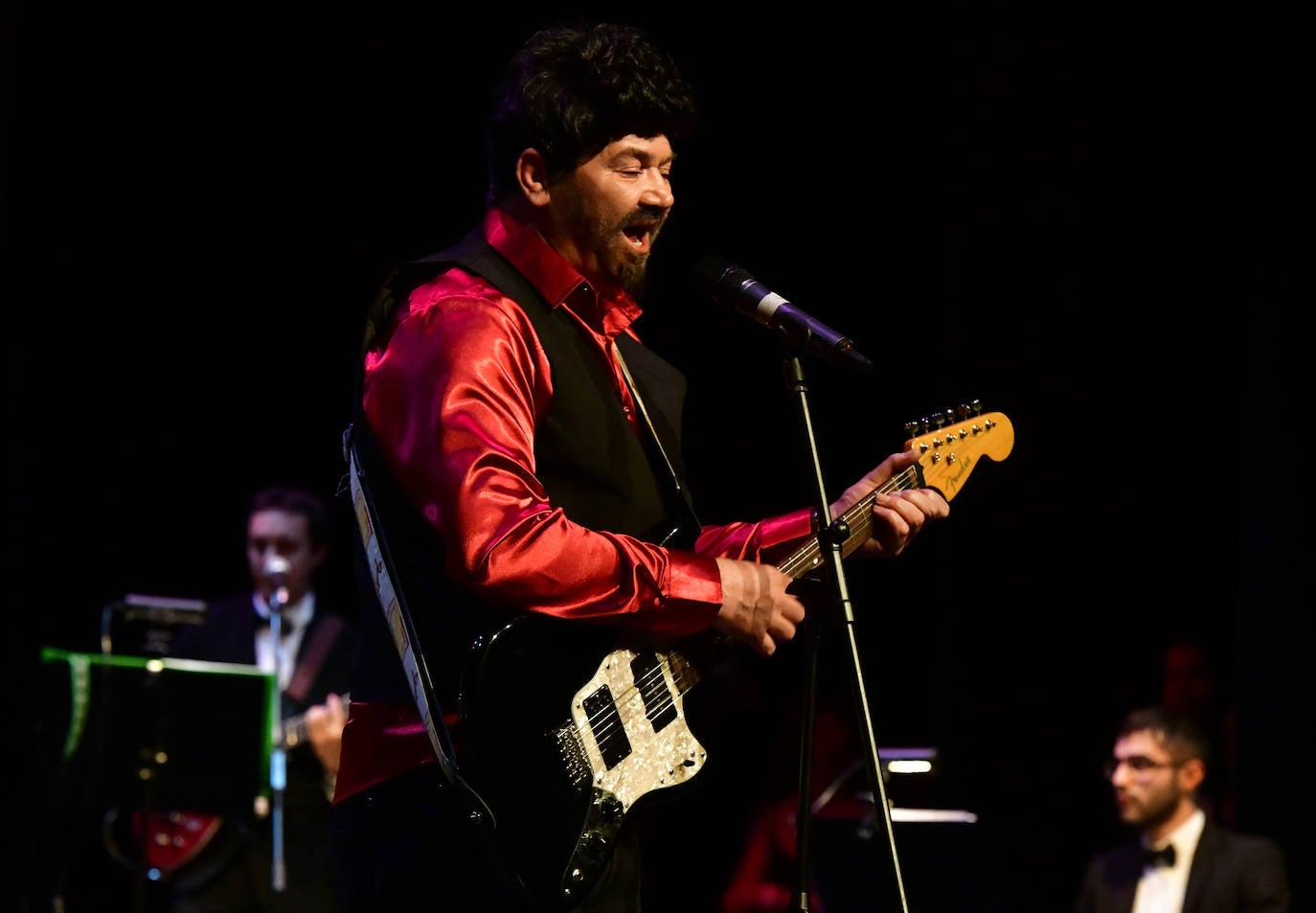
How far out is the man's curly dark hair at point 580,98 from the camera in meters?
2.57

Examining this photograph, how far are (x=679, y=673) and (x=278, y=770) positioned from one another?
10.4ft

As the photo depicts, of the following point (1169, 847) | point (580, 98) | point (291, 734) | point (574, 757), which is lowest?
point (1169, 847)

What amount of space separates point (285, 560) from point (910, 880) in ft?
8.37

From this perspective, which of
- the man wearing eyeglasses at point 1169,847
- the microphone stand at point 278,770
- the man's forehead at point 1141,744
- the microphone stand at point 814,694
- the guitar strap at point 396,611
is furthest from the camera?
the man's forehead at point 1141,744

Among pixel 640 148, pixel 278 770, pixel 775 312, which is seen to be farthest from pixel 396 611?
pixel 278 770

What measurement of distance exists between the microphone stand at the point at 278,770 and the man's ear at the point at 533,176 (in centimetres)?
283

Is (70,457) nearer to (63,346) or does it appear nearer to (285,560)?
(63,346)

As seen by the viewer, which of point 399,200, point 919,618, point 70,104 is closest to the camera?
point 70,104

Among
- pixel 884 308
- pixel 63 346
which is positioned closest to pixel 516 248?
pixel 63 346

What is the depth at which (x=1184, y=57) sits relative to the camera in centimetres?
671

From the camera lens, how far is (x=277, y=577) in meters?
5.46

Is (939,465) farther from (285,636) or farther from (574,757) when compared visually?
(285,636)

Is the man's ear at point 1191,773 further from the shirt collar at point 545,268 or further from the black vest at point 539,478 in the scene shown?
the shirt collar at point 545,268

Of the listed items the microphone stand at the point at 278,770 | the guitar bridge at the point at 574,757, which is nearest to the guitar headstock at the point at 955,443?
the guitar bridge at the point at 574,757
